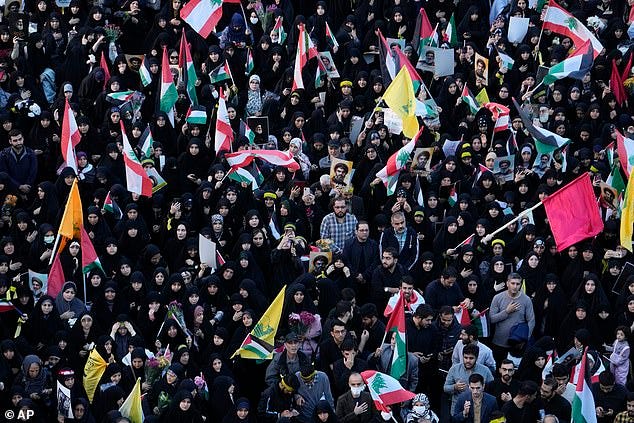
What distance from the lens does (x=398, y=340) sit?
18.1m

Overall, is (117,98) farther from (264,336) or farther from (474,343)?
(474,343)

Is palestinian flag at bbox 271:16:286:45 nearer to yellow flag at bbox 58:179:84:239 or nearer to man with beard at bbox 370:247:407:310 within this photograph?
yellow flag at bbox 58:179:84:239

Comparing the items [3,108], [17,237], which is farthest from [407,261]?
[3,108]

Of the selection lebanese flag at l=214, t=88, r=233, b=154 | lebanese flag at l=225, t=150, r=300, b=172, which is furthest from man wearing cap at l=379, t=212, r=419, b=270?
lebanese flag at l=214, t=88, r=233, b=154

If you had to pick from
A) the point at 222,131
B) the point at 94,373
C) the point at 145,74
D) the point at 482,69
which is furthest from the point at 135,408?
the point at 482,69

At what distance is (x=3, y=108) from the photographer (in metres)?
23.0

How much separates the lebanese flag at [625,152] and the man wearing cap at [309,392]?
17.4 ft

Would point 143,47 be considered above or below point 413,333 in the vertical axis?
above

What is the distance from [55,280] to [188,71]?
4.89m

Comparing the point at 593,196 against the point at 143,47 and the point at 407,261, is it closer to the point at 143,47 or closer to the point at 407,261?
the point at 407,261

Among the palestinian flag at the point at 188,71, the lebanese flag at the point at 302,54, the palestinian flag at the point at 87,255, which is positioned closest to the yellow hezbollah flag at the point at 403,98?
the lebanese flag at the point at 302,54

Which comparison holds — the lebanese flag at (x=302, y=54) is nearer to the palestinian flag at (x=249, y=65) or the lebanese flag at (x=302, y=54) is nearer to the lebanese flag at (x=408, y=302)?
the palestinian flag at (x=249, y=65)

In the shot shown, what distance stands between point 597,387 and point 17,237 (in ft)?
20.7

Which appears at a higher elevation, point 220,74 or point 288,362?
point 220,74
